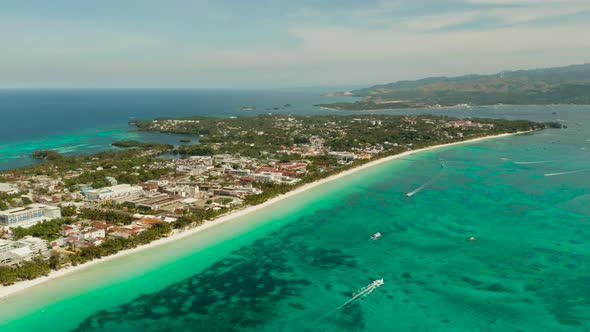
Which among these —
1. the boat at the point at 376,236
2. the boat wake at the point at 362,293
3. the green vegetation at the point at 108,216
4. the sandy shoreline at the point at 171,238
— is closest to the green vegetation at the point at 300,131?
the sandy shoreline at the point at 171,238

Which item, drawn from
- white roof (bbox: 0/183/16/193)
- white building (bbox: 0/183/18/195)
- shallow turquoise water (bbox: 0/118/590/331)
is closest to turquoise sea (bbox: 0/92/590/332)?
shallow turquoise water (bbox: 0/118/590/331)

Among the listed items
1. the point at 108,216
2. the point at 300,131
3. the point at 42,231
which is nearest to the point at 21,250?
the point at 42,231

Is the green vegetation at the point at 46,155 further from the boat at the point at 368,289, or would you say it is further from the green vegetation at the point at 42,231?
the boat at the point at 368,289

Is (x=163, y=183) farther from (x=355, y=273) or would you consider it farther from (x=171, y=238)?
(x=355, y=273)

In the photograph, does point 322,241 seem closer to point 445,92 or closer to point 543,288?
point 543,288

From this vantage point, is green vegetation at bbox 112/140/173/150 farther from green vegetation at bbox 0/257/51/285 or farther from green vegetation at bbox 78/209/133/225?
green vegetation at bbox 0/257/51/285

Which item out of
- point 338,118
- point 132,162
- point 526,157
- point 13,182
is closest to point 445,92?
point 338,118
